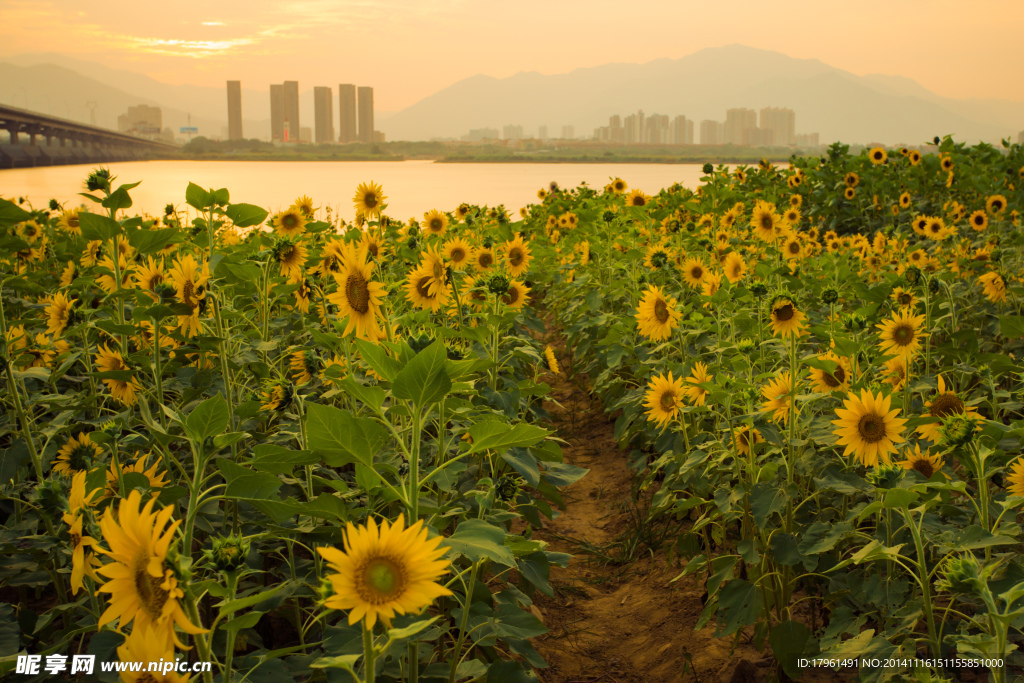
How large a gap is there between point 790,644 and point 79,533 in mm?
2057

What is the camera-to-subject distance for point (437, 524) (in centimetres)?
166

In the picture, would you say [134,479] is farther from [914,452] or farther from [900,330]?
[900,330]

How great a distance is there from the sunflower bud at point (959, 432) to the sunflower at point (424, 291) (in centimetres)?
202

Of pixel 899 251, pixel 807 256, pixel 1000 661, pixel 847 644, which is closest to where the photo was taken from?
pixel 1000 661

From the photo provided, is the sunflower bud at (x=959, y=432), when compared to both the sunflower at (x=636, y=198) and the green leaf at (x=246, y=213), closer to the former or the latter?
the green leaf at (x=246, y=213)

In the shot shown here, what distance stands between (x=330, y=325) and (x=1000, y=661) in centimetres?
315

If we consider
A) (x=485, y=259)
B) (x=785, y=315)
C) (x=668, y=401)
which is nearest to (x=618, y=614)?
(x=668, y=401)

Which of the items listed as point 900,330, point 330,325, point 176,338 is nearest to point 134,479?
point 176,338

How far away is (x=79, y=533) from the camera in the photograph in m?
1.45

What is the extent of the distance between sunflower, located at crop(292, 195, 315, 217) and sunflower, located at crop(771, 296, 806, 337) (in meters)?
2.73

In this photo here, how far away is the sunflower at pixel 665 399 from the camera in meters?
3.06

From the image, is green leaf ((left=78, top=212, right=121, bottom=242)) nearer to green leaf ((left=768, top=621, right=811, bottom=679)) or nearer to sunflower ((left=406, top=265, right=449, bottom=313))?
sunflower ((left=406, top=265, right=449, bottom=313))

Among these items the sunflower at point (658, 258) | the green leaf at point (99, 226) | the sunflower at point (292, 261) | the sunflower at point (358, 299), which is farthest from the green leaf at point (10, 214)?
the sunflower at point (658, 258)

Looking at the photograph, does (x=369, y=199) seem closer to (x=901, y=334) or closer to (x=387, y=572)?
(x=901, y=334)
